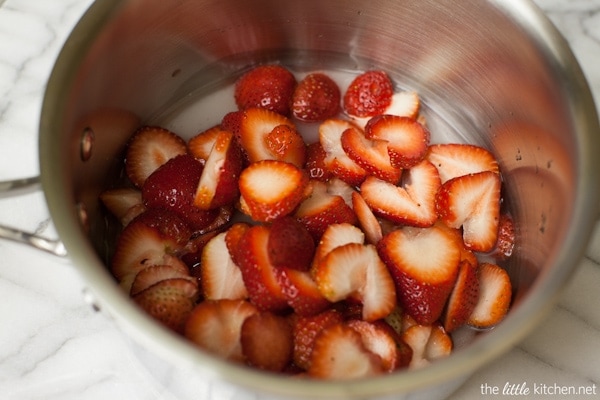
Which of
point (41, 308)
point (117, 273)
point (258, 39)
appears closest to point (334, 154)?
point (258, 39)

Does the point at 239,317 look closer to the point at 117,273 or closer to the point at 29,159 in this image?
the point at 117,273

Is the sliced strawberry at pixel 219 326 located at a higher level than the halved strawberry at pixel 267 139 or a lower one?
lower

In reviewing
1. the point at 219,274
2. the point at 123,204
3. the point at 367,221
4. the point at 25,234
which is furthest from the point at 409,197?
the point at 25,234

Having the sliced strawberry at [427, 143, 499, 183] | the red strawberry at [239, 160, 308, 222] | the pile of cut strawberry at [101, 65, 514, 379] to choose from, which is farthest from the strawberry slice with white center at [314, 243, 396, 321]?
the sliced strawberry at [427, 143, 499, 183]

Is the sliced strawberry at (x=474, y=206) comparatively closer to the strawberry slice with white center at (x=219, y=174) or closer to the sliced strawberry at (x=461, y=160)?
the sliced strawberry at (x=461, y=160)

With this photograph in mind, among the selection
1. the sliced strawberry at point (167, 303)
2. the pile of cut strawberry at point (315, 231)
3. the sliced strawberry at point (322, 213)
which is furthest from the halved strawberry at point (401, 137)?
the sliced strawberry at point (167, 303)

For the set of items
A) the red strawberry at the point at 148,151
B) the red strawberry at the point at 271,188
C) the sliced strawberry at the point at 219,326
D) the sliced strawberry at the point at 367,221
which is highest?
the red strawberry at the point at 148,151

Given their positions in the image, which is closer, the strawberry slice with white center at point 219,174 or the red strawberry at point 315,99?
the strawberry slice with white center at point 219,174
